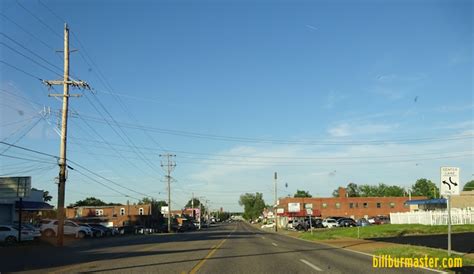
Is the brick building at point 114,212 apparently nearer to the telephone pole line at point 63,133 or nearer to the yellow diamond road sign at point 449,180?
the telephone pole line at point 63,133

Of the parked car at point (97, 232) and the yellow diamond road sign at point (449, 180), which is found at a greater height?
the yellow diamond road sign at point (449, 180)

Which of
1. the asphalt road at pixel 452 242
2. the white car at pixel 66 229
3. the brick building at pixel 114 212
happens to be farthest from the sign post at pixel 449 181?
the brick building at pixel 114 212

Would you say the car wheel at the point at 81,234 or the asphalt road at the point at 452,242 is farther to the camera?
the car wheel at the point at 81,234

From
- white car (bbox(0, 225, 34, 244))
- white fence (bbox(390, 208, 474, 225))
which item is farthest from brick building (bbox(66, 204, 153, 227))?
white car (bbox(0, 225, 34, 244))

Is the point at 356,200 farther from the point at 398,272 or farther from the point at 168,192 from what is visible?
the point at 398,272

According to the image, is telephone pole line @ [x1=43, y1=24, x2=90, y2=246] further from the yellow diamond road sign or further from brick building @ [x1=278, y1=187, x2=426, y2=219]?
brick building @ [x1=278, y1=187, x2=426, y2=219]

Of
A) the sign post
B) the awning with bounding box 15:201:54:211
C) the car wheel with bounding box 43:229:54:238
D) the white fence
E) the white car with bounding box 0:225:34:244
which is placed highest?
the sign post

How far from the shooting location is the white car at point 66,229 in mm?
47281

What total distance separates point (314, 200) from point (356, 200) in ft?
32.8

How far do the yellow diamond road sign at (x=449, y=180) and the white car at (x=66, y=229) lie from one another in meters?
39.5

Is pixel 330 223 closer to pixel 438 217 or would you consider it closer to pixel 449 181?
pixel 438 217

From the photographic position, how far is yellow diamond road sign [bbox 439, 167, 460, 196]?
57.0 ft

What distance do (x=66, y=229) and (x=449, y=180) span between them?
42.2 metres

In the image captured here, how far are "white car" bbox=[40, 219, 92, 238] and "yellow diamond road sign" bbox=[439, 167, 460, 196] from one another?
39.5 m
